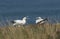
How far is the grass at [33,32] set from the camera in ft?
21.7

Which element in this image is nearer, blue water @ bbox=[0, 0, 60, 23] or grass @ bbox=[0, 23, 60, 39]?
grass @ bbox=[0, 23, 60, 39]

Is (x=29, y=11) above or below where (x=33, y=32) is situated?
below

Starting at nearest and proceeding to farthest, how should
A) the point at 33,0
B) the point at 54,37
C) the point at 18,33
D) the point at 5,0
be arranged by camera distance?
the point at 54,37
the point at 18,33
the point at 5,0
the point at 33,0

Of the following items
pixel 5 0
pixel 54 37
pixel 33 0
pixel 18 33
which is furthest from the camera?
pixel 33 0

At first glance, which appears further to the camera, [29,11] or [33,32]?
A: [29,11]

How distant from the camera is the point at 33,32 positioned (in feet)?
22.7

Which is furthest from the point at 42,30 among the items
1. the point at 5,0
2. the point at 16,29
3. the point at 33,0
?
the point at 33,0

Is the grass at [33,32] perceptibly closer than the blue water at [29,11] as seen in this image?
Yes

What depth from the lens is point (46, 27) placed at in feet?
23.6

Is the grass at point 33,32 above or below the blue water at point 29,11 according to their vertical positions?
Result: above

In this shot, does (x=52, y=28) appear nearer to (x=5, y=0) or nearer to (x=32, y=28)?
(x=32, y=28)

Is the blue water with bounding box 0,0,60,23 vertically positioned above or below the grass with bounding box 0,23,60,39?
below

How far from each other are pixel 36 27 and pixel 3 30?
0.66 meters

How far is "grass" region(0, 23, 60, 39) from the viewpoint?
21.7ft
